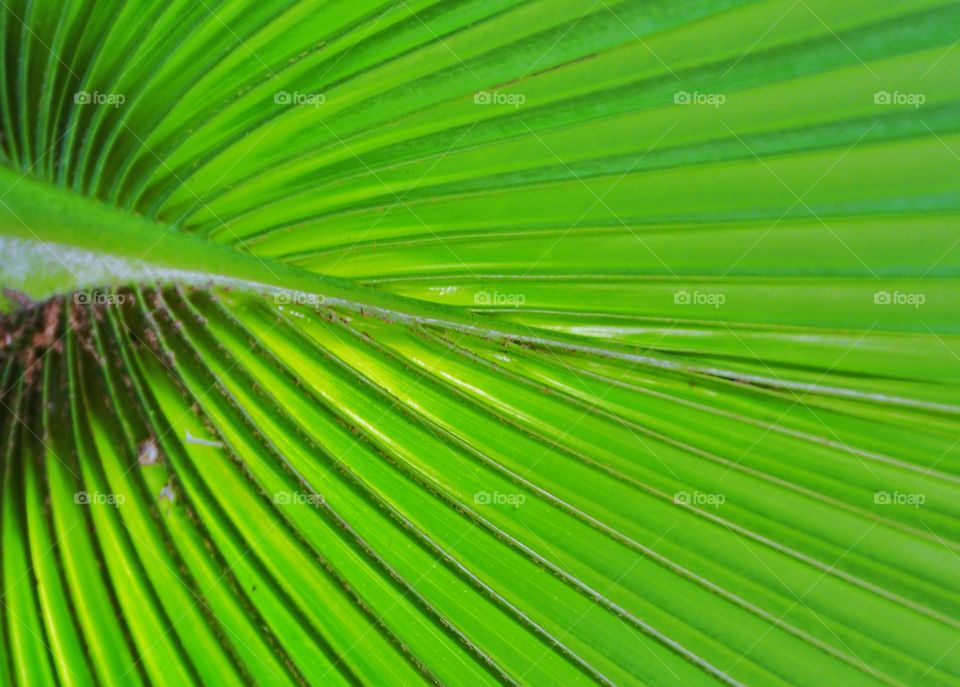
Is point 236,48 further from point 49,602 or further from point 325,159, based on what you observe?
point 49,602

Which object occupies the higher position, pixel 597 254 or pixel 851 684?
pixel 597 254

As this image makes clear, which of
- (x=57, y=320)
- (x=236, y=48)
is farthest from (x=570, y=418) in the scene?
(x=57, y=320)

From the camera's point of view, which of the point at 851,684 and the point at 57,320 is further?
the point at 57,320

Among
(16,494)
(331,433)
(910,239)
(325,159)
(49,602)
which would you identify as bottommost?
(49,602)

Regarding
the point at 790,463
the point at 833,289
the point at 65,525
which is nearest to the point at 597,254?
the point at 833,289

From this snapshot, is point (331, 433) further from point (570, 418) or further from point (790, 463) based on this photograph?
point (790, 463)

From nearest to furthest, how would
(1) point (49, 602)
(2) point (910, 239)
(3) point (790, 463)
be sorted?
(2) point (910, 239) → (3) point (790, 463) → (1) point (49, 602)

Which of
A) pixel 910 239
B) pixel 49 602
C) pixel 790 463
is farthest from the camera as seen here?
pixel 49 602
